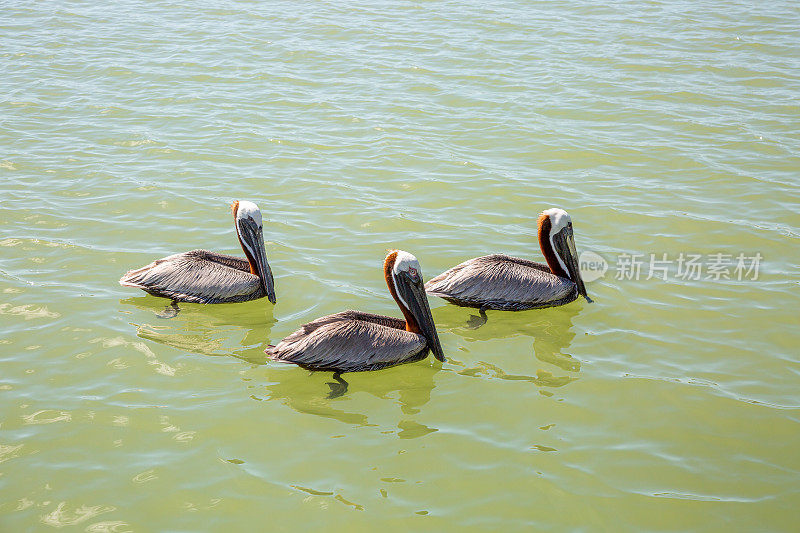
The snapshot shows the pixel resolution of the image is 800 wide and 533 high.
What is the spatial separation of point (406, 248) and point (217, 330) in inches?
84.7

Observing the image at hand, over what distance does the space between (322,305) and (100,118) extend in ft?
18.8

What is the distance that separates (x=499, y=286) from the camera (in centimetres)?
667

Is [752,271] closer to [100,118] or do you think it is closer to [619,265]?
[619,265]

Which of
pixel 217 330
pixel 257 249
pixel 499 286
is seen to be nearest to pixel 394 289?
pixel 499 286

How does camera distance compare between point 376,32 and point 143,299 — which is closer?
point 143,299

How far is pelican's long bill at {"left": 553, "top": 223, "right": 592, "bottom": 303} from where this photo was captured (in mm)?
7000

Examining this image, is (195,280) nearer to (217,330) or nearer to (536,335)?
(217,330)

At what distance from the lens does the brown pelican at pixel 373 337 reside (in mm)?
5652

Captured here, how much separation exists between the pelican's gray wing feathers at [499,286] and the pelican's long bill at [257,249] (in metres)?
1.37

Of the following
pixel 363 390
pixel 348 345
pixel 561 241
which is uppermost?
Result: pixel 561 241

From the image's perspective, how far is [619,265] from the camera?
7.51m

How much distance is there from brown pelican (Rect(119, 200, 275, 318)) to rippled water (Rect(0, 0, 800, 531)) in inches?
8.0

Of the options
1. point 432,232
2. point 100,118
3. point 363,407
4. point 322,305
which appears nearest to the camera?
point 363,407

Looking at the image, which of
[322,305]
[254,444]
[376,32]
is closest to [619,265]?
[322,305]
